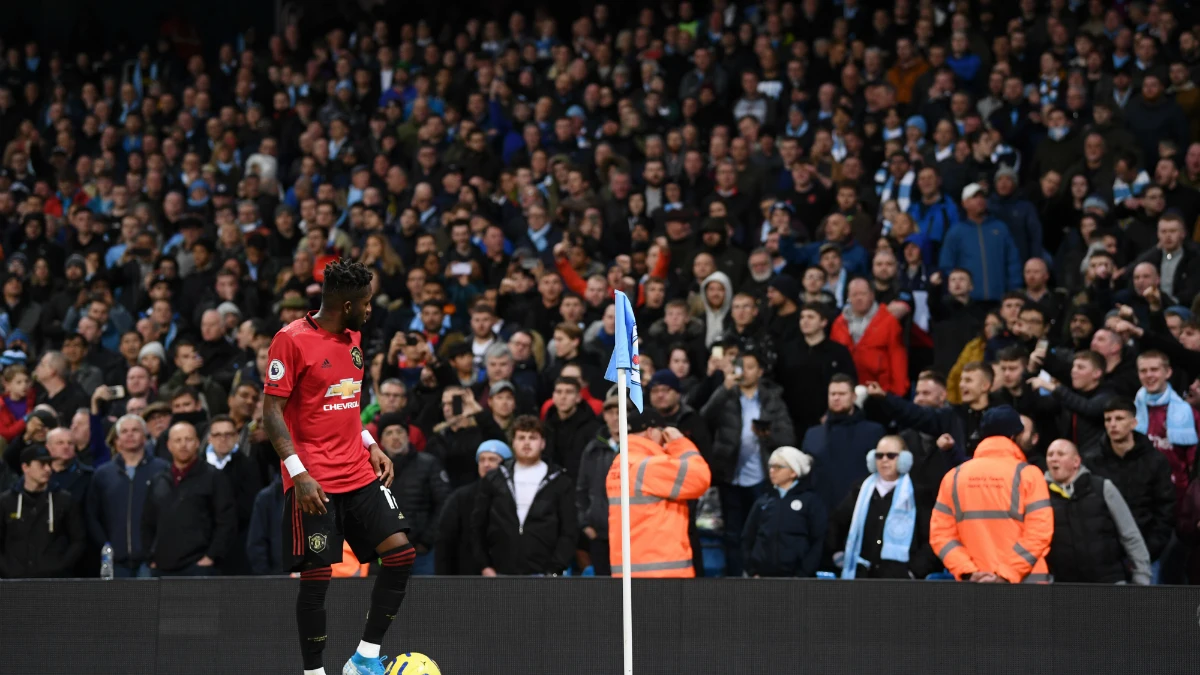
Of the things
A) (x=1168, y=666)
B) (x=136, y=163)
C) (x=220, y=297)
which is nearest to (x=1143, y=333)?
(x=1168, y=666)

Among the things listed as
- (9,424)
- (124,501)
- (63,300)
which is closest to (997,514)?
(124,501)

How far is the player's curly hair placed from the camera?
790 centimetres

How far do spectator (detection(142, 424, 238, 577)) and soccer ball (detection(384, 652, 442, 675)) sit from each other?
13.9 ft

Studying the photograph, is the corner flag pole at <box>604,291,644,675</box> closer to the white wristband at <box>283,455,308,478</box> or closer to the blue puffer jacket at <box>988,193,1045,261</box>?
the white wristband at <box>283,455,308,478</box>

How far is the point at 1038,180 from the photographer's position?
52.8ft

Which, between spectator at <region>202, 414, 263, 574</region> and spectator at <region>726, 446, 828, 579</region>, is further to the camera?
spectator at <region>202, 414, 263, 574</region>

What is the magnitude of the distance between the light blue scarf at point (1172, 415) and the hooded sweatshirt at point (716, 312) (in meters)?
4.01

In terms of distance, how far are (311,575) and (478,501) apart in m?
3.65

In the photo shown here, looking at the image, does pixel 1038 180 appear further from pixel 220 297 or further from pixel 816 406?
pixel 220 297

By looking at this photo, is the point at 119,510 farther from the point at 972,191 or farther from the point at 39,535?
the point at 972,191

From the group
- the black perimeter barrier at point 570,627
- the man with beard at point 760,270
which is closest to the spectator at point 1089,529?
the black perimeter barrier at point 570,627

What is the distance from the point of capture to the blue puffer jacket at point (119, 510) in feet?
40.8

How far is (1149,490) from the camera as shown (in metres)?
10.6

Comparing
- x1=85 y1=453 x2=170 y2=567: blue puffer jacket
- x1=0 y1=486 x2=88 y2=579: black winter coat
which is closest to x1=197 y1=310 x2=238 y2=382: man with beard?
x1=85 y1=453 x2=170 y2=567: blue puffer jacket
